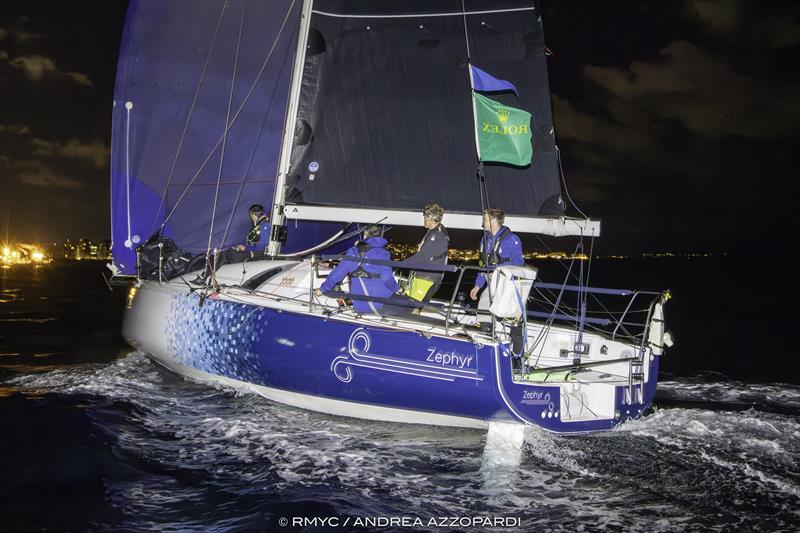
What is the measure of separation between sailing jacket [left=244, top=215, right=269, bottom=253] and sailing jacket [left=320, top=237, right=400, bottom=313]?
8.03 ft

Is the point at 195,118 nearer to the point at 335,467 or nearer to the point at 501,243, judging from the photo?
the point at 501,243

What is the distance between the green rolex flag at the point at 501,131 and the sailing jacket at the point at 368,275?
1440mm

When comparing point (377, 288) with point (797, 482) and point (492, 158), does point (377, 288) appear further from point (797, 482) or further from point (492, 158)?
point (797, 482)

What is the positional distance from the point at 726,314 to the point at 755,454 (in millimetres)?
25200

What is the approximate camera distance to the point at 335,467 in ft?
18.9

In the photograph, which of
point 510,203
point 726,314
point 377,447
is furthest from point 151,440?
point 726,314

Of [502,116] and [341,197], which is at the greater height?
[502,116]

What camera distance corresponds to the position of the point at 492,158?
7145 millimetres

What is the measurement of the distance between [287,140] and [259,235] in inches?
56.9

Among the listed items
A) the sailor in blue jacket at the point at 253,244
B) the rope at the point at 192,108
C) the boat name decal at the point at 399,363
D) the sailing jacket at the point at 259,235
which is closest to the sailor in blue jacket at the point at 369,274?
the boat name decal at the point at 399,363

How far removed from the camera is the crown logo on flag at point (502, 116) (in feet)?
23.4

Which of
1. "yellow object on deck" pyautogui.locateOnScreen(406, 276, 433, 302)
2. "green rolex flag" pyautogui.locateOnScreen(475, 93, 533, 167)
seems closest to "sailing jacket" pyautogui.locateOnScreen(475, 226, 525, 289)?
"yellow object on deck" pyautogui.locateOnScreen(406, 276, 433, 302)

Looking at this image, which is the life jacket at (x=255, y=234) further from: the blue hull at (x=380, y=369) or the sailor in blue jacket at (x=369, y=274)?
the sailor in blue jacket at (x=369, y=274)

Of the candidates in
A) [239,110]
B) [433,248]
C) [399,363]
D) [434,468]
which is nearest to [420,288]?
[433,248]
